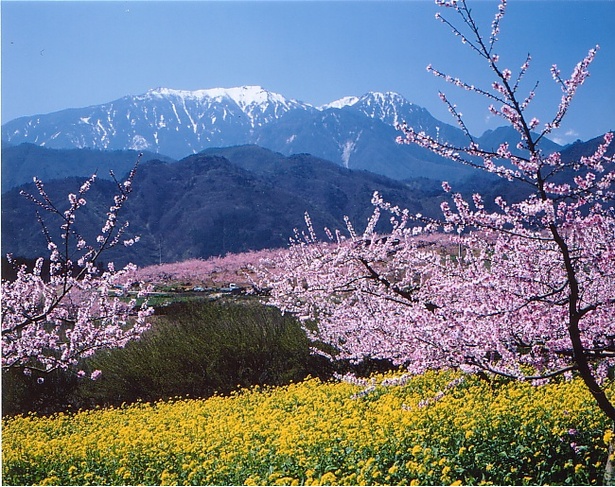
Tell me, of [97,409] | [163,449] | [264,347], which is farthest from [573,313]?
[97,409]

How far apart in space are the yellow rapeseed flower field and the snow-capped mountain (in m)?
2.55

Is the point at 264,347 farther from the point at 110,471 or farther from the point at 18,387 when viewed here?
the point at 110,471

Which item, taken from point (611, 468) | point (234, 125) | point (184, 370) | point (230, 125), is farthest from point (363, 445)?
point (234, 125)

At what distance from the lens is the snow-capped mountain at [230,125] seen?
418 inches

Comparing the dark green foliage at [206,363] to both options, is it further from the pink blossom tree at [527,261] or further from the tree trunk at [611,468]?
the tree trunk at [611,468]

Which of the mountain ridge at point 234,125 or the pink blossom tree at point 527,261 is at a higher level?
the mountain ridge at point 234,125

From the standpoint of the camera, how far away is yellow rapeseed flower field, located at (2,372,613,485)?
15.2 ft

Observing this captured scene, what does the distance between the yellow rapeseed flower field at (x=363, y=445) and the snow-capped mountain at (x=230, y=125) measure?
2546 millimetres

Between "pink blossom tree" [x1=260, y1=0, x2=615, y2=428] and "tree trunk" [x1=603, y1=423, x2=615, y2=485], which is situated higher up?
"pink blossom tree" [x1=260, y1=0, x2=615, y2=428]

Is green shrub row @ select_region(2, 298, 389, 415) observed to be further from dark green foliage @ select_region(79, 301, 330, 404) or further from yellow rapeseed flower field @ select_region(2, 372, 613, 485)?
yellow rapeseed flower field @ select_region(2, 372, 613, 485)

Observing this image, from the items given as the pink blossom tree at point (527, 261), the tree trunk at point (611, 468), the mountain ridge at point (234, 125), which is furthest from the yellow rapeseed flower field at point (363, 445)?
the mountain ridge at point (234, 125)

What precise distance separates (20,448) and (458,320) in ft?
17.8

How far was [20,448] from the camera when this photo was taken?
6809 millimetres

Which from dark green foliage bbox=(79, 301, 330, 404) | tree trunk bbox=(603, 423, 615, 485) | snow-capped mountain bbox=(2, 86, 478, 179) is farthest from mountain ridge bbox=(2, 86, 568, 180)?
dark green foliage bbox=(79, 301, 330, 404)
